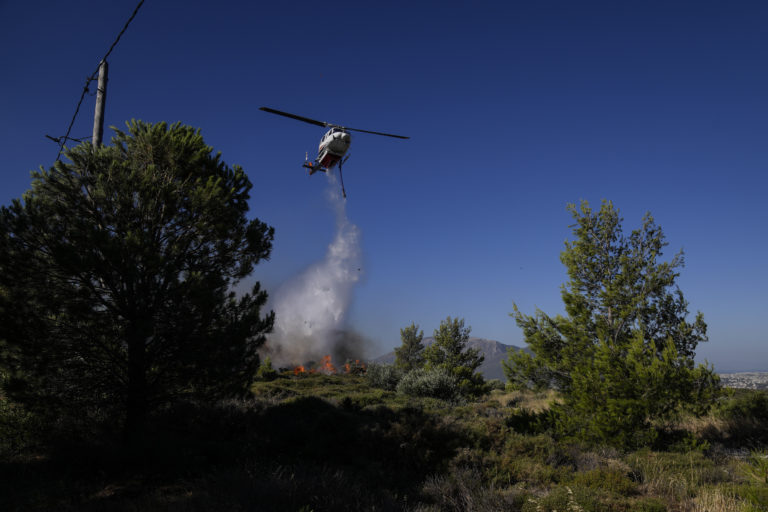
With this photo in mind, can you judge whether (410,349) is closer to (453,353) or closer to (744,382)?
(453,353)

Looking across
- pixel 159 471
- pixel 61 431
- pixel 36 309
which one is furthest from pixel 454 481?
pixel 36 309

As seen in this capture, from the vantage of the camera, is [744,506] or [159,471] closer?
[744,506]

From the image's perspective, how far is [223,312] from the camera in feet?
33.0

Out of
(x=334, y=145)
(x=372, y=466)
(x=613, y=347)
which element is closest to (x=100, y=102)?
(x=334, y=145)

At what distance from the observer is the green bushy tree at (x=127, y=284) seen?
26.8 feet

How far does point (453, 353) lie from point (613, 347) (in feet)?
56.4

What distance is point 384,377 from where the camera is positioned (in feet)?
92.6

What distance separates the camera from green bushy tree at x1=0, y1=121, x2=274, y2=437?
26.8ft

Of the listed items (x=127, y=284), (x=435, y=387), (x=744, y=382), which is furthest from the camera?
(x=744, y=382)

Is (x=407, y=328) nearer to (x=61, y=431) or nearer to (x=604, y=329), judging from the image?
(x=604, y=329)

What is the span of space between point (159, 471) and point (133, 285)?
444 centimetres

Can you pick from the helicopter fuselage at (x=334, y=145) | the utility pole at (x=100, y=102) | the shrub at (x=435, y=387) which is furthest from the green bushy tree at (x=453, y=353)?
the utility pole at (x=100, y=102)

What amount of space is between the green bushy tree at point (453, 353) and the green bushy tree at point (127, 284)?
1712 cm

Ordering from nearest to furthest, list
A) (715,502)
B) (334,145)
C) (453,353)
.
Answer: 1. (715,502)
2. (334,145)
3. (453,353)
